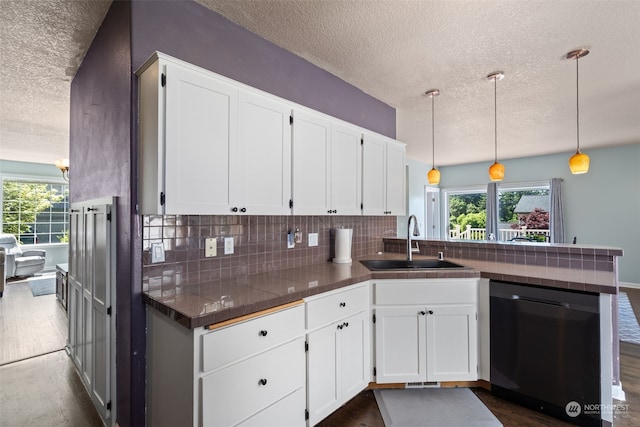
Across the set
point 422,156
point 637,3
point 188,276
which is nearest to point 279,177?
point 188,276

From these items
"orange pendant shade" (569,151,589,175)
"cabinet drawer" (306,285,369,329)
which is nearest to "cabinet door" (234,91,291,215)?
"cabinet drawer" (306,285,369,329)

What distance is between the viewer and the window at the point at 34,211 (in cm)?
698

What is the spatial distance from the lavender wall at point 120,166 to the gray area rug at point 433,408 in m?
1.55

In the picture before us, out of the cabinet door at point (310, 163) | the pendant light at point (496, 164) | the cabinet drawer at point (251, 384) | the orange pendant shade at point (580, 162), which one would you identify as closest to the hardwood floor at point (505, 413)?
the cabinet drawer at point (251, 384)

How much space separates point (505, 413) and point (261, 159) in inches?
93.6

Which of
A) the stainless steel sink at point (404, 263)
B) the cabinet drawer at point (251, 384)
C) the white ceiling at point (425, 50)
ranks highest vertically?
the white ceiling at point (425, 50)

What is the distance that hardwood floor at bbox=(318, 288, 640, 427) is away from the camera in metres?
1.97

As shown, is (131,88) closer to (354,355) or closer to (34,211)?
(354,355)

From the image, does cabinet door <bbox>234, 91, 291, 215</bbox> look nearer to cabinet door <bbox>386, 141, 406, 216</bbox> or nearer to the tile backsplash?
the tile backsplash

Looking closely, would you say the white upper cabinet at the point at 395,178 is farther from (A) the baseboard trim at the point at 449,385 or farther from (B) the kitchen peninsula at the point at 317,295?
(A) the baseboard trim at the point at 449,385

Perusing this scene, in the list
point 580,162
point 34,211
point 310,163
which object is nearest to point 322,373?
point 310,163

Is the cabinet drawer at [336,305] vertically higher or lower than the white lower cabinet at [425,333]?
higher

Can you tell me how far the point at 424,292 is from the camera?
229 cm

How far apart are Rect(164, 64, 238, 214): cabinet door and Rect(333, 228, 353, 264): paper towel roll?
1.22 m
